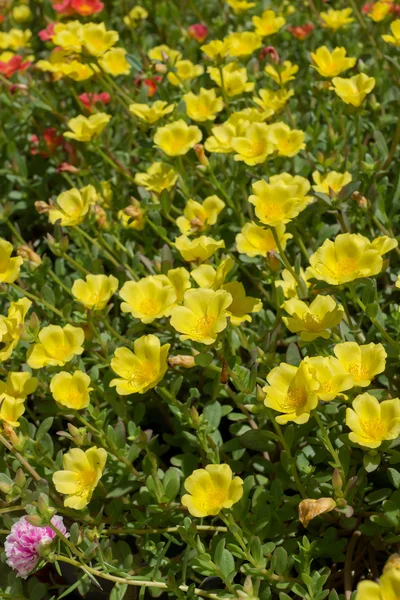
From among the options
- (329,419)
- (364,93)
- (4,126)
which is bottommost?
(329,419)

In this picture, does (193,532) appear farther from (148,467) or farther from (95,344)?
(95,344)

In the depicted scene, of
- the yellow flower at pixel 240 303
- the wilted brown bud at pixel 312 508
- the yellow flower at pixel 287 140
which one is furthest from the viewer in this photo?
the yellow flower at pixel 287 140

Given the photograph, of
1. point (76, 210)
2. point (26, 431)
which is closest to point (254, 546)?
point (26, 431)

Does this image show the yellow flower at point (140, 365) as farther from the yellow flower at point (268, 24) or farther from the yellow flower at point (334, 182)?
the yellow flower at point (268, 24)

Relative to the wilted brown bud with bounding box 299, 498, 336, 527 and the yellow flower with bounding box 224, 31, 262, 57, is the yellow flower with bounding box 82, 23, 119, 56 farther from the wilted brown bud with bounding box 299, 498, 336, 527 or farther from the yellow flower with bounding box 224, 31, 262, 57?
the wilted brown bud with bounding box 299, 498, 336, 527

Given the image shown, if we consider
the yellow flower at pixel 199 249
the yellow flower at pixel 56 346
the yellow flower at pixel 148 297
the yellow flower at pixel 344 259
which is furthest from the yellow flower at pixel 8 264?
the yellow flower at pixel 344 259

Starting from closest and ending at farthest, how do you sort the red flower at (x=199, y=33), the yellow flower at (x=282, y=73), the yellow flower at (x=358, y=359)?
the yellow flower at (x=358, y=359), the yellow flower at (x=282, y=73), the red flower at (x=199, y=33)

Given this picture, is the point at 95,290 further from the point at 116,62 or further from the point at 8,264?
the point at 116,62
